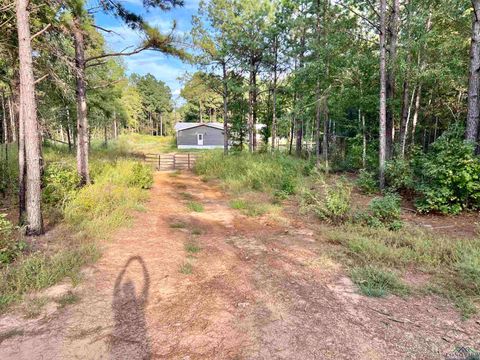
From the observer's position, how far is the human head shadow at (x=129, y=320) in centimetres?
223

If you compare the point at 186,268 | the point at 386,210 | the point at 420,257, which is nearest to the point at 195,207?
the point at 186,268

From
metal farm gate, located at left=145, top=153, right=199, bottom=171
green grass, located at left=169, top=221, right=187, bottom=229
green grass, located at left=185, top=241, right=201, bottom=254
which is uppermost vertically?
metal farm gate, located at left=145, top=153, right=199, bottom=171

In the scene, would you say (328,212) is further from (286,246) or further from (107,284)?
(107,284)

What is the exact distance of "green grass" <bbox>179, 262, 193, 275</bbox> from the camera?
3.63m

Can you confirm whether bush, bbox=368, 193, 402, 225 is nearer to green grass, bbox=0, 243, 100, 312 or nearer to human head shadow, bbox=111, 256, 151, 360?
human head shadow, bbox=111, 256, 151, 360

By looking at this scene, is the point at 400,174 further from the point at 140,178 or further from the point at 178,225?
the point at 140,178

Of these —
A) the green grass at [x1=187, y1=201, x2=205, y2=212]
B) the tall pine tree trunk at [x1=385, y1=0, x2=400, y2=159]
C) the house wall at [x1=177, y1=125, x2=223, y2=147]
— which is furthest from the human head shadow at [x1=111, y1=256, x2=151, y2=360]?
the house wall at [x1=177, y1=125, x2=223, y2=147]

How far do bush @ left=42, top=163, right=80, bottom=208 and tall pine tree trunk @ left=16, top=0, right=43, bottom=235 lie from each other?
115 cm

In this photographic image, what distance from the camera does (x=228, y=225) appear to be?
235 inches

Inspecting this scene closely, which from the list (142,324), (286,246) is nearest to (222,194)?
(286,246)

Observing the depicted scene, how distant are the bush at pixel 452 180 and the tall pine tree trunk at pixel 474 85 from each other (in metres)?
1.15

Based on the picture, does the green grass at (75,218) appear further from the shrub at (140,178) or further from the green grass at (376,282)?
the green grass at (376,282)

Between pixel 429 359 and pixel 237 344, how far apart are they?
1396 mm

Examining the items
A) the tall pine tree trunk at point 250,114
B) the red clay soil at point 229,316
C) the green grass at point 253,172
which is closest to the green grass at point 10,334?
the red clay soil at point 229,316
